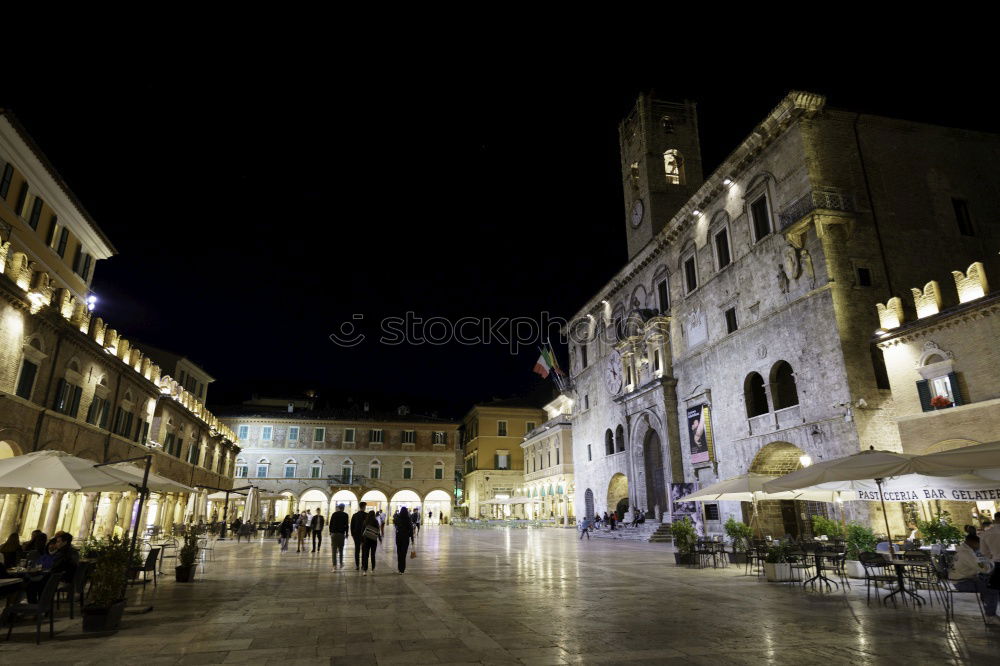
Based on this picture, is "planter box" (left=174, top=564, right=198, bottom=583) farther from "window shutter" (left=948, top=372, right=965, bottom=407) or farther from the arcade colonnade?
the arcade colonnade

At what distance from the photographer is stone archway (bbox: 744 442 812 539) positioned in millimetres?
22938

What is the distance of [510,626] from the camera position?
735cm

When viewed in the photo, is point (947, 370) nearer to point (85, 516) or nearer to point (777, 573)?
point (777, 573)

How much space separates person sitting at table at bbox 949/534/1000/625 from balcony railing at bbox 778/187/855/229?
14.3 metres

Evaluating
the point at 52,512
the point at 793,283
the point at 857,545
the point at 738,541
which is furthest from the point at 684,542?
the point at 52,512

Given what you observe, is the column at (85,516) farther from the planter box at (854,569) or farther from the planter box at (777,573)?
the planter box at (854,569)

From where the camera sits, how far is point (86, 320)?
19.4 m

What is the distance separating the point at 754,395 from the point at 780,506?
4676 mm

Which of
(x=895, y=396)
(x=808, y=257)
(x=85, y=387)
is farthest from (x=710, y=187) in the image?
(x=85, y=387)

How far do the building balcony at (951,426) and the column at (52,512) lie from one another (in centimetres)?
2680

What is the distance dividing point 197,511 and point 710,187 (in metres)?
36.8

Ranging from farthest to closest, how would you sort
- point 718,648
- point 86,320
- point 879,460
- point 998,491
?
point 86,320, point 998,491, point 879,460, point 718,648

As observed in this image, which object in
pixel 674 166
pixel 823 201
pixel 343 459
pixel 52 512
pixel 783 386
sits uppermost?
pixel 674 166

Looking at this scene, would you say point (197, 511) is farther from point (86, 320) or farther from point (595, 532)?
point (595, 532)
